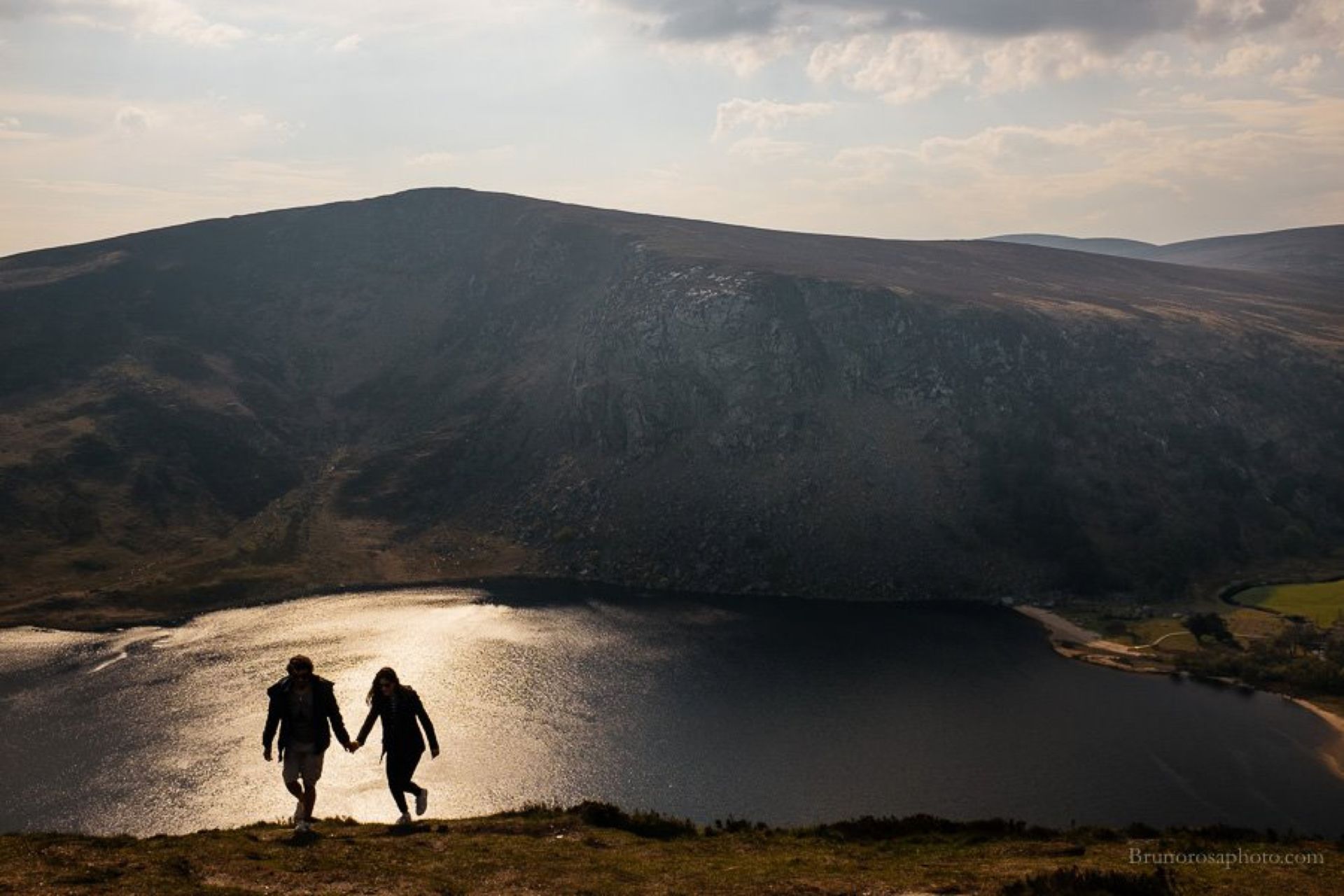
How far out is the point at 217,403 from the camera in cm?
17738

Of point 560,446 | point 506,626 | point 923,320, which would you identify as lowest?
point 506,626

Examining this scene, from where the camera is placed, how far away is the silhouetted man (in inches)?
1011

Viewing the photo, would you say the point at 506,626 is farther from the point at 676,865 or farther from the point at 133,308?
the point at 133,308

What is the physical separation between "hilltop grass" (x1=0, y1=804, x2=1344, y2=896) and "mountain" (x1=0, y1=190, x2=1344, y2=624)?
9043 cm

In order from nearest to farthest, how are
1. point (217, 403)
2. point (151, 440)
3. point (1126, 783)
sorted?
point (1126, 783)
point (151, 440)
point (217, 403)

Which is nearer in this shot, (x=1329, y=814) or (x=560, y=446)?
(x=1329, y=814)

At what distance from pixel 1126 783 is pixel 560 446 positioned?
362 feet

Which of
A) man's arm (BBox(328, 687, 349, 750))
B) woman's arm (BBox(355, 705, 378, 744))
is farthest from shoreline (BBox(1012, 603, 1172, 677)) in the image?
man's arm (BBox(328, 687, 349, 750))

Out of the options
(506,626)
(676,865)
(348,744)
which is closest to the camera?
(348,744)

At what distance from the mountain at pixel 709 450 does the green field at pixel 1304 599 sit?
820cm

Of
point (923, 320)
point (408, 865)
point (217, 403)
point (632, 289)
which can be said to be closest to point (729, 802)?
point (408, 865)

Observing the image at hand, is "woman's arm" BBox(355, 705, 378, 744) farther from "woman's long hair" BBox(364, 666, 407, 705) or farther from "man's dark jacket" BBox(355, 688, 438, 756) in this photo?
"woman's long hair" BBox(364, 666, 407, 705)

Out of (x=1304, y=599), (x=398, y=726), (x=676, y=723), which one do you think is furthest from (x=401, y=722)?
(x=1304, y=599)

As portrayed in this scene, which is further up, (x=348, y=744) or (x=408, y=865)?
(x=348, y=744)
